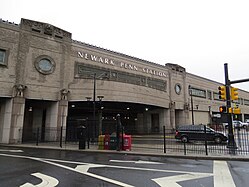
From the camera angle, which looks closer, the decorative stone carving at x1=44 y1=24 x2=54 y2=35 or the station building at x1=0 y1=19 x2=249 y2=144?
the station building at x1=0 y1=19 x2=249 y2=144

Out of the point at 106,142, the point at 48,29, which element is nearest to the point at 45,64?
the point at 48,29

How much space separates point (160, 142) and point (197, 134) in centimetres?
670

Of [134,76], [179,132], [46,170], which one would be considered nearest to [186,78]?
[134,76]

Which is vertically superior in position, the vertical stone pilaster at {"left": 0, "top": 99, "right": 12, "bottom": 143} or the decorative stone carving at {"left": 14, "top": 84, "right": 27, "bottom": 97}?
the decorative stone carving at {"left": 14, "top": 84, "right": 27, "bottom": 97}

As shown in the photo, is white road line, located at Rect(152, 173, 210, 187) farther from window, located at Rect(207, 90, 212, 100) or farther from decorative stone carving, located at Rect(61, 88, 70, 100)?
window, located at Rect(207, 90, 212, 100)

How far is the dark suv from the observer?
21422 millimetres

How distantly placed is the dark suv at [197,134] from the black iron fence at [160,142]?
1.22ft

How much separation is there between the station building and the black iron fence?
41 cm

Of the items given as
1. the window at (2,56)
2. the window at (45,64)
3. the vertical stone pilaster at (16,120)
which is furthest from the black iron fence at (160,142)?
the window at (2,56)

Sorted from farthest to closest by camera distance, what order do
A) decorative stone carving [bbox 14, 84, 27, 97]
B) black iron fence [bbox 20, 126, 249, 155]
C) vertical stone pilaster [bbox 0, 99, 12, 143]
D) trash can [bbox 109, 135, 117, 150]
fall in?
1. decorative stone carving [bbox 14, 84, 27, 97]
2. vertical stone pilaster [bbox 0, 99, 12, 143]
3. trash can [bbox 109, 135, 117, 150]
4. black iron fence [bbox 20, 126, 249, 155]

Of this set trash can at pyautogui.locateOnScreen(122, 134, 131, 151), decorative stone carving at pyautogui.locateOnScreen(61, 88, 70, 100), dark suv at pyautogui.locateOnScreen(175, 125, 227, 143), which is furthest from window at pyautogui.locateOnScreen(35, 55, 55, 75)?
dark suv at pyautogui.locateOnScreen(175, 125, 227, 143)

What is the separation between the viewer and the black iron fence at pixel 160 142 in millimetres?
14680

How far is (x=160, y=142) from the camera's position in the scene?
57.0 ft

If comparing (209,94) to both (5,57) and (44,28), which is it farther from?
(5,57)
